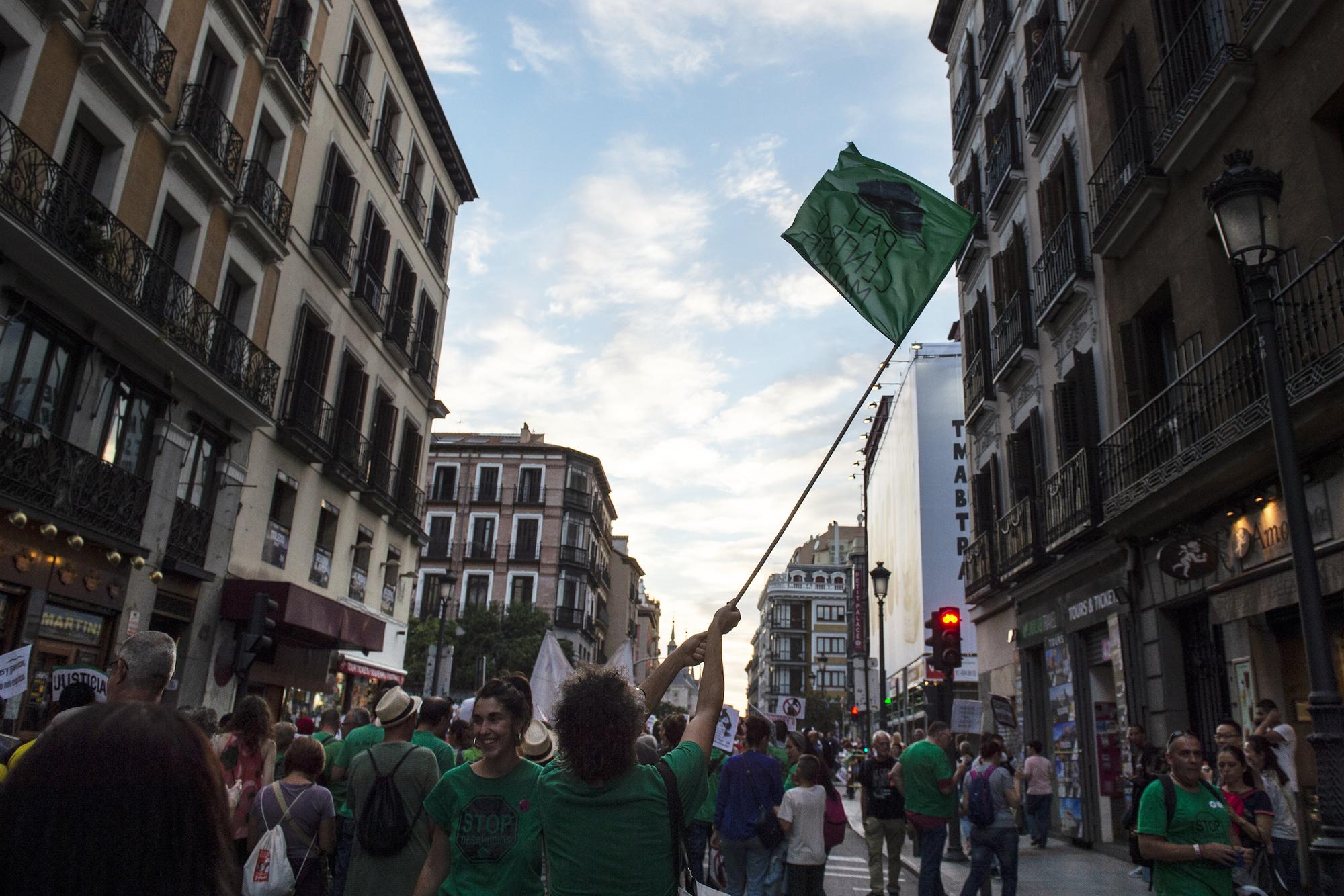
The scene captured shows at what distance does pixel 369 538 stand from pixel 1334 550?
21.0 m

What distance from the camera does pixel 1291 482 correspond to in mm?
6363

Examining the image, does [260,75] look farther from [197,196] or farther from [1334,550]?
[1334,550]

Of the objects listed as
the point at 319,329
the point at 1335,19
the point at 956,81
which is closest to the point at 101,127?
the point at 319,329

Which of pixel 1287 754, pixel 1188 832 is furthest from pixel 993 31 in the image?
pixel 1188 832

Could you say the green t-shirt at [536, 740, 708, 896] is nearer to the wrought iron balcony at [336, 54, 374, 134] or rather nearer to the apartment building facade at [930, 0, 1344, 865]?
the apartment building facade at [930, 0, 1344, 865]

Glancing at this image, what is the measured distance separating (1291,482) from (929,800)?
16.6 feet

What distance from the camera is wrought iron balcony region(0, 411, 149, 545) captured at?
469 inches

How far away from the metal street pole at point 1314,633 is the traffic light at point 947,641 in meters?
7.30

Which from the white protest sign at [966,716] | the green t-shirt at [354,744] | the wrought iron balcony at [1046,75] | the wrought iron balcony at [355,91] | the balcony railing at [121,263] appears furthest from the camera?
the wrought iron balcony at [355,91]

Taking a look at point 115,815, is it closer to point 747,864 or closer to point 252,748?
point 252,748

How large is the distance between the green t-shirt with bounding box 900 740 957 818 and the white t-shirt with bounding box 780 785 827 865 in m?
1.80

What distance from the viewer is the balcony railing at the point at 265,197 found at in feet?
57.6

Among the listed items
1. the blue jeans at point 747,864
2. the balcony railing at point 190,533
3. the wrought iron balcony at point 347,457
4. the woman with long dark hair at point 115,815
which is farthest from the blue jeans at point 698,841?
the wrought iron balcony at point 347,457

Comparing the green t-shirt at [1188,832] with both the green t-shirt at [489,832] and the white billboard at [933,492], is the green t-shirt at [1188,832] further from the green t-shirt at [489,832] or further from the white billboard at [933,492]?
the white billboard at [933,492]
